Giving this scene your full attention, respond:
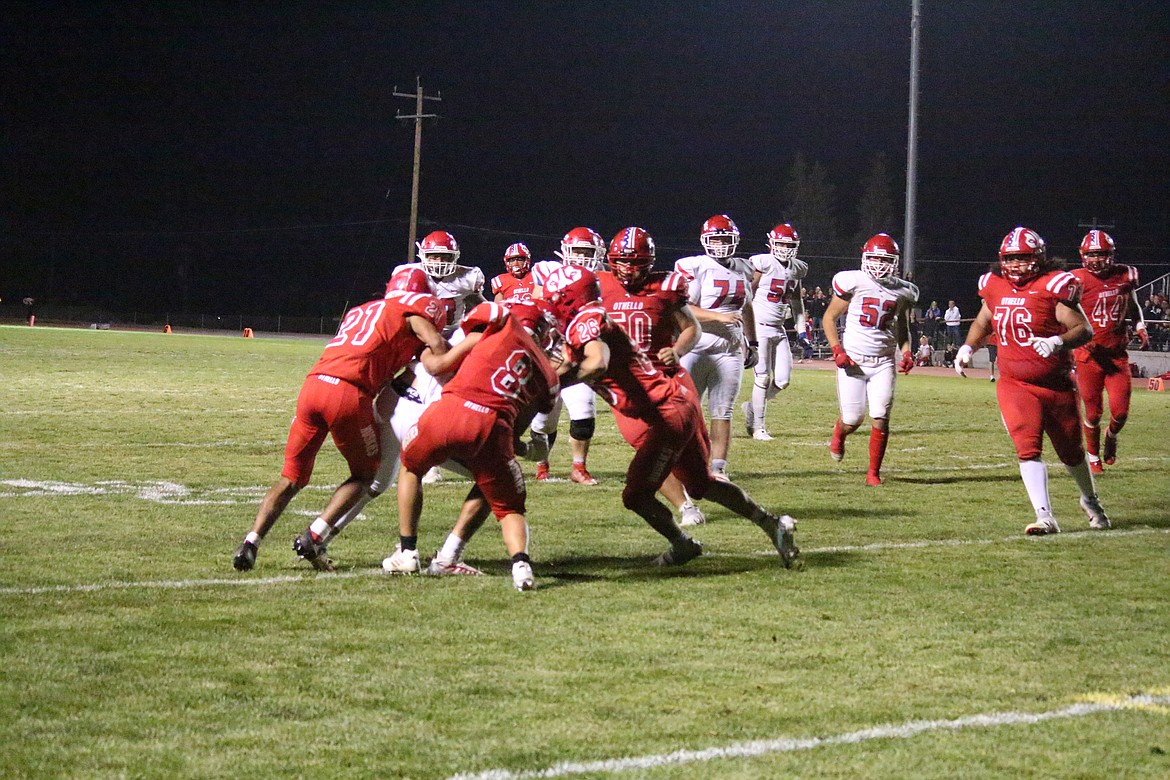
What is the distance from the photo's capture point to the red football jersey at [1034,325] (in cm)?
852

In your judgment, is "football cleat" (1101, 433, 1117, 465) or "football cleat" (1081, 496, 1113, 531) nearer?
"football cleat" (1081, 496, 1113, 531)

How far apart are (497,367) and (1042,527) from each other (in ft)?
12.1

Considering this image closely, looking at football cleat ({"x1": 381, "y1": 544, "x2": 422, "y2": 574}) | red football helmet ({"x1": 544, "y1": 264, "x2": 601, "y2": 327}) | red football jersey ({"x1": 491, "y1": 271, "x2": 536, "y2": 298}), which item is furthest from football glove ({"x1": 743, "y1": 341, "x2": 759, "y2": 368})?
football cleat ({"x1": 381, "y1": 544, "x2": 422, "y2": 574})

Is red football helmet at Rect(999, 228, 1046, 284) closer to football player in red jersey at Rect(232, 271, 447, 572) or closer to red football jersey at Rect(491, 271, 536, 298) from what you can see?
red football jersey at Rect(491, 271, 536, 298)

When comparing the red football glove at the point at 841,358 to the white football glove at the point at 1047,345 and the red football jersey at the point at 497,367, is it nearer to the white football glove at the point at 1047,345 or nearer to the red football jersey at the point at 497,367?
the white football glove at the point at 1047,345

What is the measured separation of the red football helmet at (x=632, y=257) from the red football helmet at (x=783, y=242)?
5172mm

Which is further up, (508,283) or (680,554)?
(508,283)

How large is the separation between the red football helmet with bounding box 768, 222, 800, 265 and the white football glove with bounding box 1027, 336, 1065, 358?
477 centimetres

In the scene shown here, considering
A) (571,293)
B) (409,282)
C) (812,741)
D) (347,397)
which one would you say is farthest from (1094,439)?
(812,741)

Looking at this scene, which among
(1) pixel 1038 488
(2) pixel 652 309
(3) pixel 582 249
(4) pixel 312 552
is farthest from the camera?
(3) pixel 582 249

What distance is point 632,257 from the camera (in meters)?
7.94

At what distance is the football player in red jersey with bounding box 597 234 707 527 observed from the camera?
791 centimetres

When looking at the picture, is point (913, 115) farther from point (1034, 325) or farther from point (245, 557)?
point (245, 557)

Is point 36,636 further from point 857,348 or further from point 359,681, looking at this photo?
point 857,348
